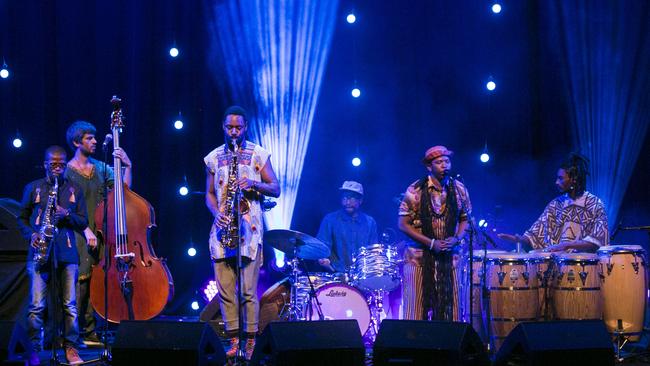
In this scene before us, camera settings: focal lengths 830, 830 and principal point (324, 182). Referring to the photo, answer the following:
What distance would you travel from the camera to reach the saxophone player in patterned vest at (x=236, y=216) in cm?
690

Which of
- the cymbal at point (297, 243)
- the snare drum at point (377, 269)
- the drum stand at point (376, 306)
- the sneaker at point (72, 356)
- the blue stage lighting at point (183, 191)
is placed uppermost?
the blue stage lighting at point (183, 191)

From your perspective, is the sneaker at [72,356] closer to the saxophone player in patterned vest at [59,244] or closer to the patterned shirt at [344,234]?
the saxophone player in patterned vest at [59,244]

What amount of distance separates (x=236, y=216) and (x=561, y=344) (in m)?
2.75

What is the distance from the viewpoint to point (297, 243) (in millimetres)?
8094

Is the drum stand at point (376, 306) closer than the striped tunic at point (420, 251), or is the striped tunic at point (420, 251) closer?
the striped tunic at point (420, 251)

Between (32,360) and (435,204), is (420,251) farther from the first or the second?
(32,360)

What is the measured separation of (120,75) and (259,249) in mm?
3661

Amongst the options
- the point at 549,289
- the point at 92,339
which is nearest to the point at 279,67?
the point at 92,339

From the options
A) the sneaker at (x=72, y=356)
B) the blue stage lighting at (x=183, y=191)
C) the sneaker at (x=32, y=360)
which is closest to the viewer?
the sneaker at (x=32, y=360)

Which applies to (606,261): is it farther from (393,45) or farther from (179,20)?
(179,20)

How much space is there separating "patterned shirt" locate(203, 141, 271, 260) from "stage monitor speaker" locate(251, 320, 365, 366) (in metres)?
1.28

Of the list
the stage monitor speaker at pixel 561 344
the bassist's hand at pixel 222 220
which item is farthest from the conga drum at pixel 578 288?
the bassist's hand at pixel 222 220

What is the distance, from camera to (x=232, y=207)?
22.4ft

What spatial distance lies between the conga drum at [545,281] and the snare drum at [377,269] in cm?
161
